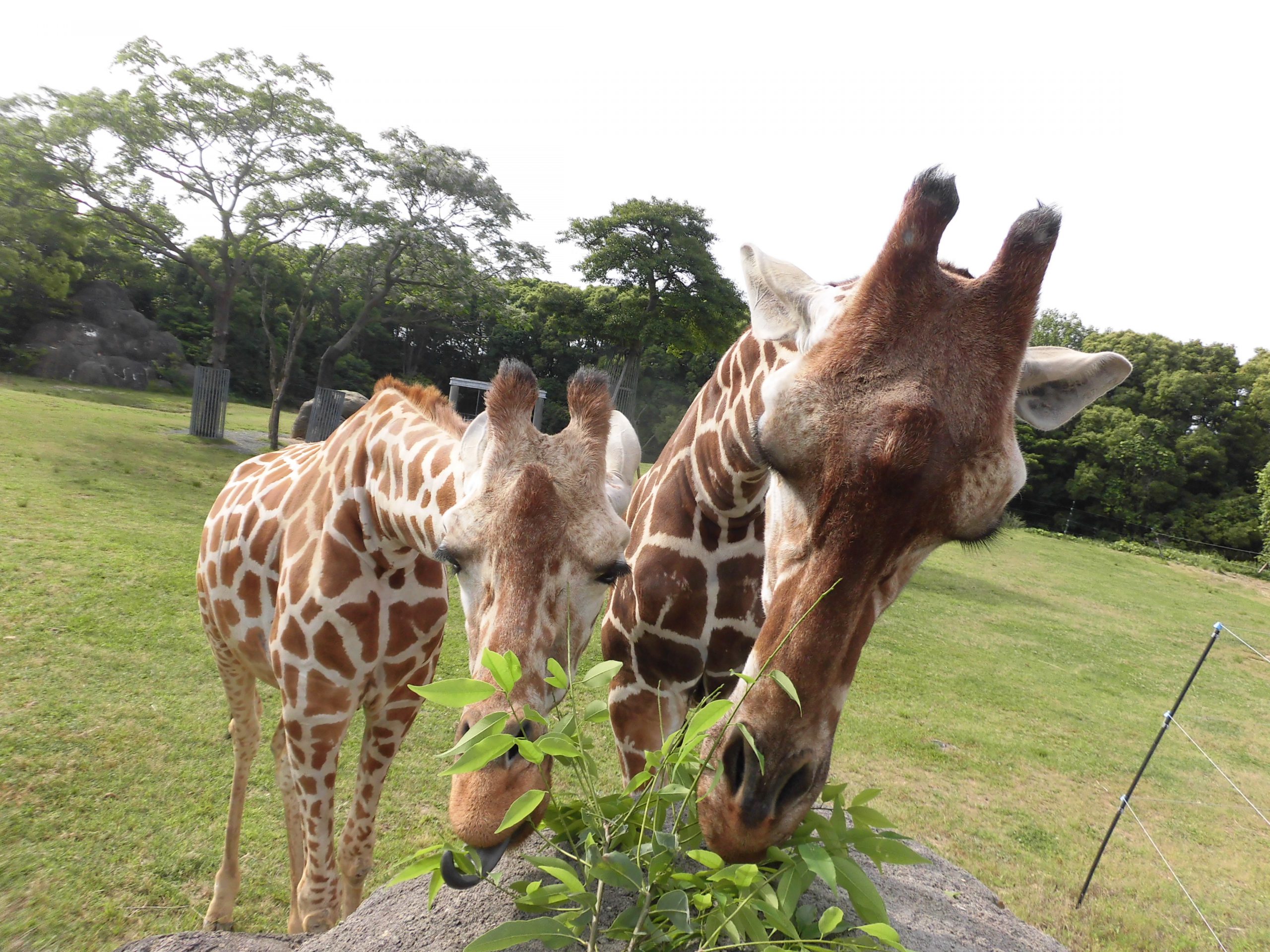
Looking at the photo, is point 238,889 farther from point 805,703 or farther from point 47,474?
point 47,474

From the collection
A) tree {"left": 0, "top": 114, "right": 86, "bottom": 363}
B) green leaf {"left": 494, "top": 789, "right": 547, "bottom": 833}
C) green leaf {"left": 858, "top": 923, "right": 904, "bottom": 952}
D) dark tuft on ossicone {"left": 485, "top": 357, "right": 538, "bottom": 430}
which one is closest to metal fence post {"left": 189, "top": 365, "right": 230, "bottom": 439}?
tree {"left": 0, "top": 114, "right": 86, "bottom": 363}

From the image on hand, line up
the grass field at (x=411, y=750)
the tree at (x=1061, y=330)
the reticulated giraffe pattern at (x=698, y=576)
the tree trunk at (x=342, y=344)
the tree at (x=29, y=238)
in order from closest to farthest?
the reticulated giraffe pattern at (x=698, y=576) → the grass field at (x=411, y=750) → the tree at (x=29, y=238) → the tree trunk at (x=342, y=344) → the tree at (x=1061, y=330)

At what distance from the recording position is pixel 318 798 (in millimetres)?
2637

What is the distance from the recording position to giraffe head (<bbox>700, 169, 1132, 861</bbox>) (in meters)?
1.39

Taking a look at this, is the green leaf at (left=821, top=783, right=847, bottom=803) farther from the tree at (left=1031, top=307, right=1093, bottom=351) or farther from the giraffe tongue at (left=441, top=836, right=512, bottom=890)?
the tree at (left=1031, top=307, right=1093, bottom=351)

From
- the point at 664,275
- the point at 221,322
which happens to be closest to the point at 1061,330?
the point at 664,275

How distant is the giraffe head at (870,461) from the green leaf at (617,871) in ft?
0.69

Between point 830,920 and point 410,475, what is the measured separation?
1.78 metres

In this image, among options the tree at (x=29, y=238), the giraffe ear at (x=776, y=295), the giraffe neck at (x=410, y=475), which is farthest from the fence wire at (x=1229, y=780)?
the tree at (x=29, y=238)

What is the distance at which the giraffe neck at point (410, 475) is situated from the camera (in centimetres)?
215

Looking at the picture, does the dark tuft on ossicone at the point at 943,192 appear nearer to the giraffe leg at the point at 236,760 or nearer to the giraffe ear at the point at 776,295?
the giraffe ear at the point at 776,295

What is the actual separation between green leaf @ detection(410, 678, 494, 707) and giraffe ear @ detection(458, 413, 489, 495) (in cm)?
76

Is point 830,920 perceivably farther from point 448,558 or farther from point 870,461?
point 448,558

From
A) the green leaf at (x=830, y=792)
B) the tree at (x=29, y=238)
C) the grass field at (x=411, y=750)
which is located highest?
the tree at (x=29, y=238)
